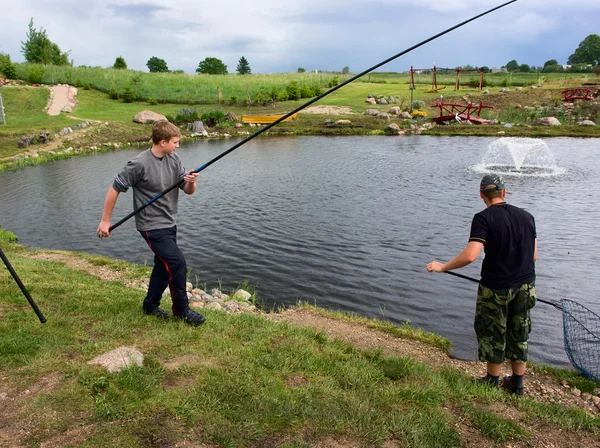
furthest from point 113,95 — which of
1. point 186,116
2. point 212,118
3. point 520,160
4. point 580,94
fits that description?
point 580,94

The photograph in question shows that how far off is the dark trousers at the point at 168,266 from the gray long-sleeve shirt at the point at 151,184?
4.2 inches

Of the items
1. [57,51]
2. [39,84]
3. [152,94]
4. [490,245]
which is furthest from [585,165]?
[57,51]

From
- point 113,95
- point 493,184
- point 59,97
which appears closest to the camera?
point 493,184

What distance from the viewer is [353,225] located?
13.1 meters

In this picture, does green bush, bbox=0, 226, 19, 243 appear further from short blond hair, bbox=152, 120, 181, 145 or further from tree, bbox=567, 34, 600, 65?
tree, bbox=567, 34, 600, 65

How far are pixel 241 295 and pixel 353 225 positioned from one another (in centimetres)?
536

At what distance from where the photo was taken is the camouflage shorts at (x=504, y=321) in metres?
4.64

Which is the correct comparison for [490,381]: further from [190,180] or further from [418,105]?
[418,105]

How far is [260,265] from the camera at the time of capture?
34.4 ft

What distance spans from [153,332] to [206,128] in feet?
117

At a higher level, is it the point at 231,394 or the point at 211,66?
the point at 211,66

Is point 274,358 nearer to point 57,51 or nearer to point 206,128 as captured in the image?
point 206,128

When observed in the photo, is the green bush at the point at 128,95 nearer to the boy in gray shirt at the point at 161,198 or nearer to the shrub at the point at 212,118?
the shrub at the point at 212,118

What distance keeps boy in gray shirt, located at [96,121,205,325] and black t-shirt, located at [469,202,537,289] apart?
3.22 meters
